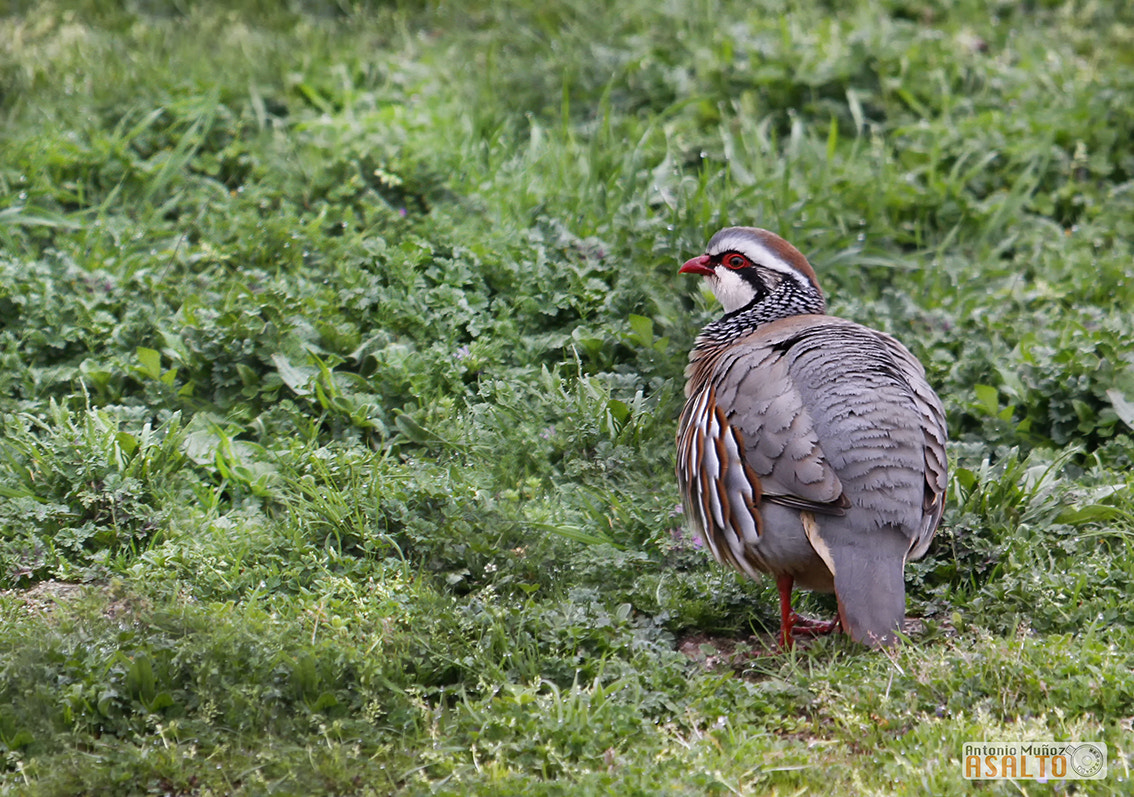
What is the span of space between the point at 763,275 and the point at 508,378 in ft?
3.79

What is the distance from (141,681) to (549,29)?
5380 millimetres

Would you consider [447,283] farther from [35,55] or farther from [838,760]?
[35,55]

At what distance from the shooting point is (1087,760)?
3.33 metres

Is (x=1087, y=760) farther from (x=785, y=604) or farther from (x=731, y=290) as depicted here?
(x=731, y=290)

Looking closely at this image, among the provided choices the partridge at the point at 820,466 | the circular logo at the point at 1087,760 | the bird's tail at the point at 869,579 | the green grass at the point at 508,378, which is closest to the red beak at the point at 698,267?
the green grass at the point at 508,378

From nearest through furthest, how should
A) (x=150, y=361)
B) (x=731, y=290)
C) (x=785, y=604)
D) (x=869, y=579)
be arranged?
1. (x=869, y=579)
2. (x=785, y=604)
3. (x=731, y=290)
4. (x=150, y=361)

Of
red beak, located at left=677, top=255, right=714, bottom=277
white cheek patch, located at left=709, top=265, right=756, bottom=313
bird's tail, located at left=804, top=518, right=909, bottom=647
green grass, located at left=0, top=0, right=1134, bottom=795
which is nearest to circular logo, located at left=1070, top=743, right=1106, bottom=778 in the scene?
green grass, located at left=0, top=0, right=1134, bottom=795

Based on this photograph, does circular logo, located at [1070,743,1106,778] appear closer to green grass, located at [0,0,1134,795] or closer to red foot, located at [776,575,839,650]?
green grass, located at [0,0,1134,795]

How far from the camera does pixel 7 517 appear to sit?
14.7 feet

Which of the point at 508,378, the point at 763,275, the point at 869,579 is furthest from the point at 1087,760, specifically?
the point at 508,378

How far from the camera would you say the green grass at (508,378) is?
11.8 feet

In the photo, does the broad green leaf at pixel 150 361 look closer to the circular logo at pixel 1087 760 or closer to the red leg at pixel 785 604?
the red leg at pixel 785 604

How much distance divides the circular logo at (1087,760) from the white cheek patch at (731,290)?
223 centimetres

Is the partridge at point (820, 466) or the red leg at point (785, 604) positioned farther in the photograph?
the red leg at point (785, 604)
